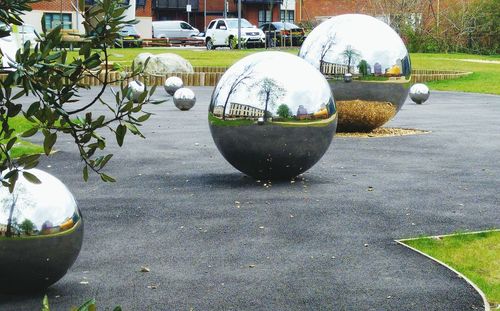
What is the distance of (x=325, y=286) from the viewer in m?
7.79

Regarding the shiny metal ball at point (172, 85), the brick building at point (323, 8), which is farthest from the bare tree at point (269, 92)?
the brick building at point (323, 8)

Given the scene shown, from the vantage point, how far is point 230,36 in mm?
61594

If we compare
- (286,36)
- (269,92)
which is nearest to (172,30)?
(286,36)

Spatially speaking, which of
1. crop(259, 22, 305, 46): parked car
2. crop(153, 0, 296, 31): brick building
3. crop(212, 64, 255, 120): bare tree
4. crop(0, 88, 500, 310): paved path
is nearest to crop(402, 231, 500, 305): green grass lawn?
crop(0, 88, 500, 310): paved path

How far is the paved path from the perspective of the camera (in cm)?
752

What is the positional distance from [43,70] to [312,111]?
8.65 m

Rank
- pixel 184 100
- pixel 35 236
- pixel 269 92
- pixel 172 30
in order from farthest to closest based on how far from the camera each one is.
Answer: pixel 172 30 < pixel 184 100 < pixel 269 92 < pixel 35 236

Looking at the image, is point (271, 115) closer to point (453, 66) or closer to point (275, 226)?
point (275, 226)

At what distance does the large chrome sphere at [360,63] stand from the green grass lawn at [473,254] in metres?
7.95

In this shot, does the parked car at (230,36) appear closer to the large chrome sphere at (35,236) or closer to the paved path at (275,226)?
the paved path at (275,226)

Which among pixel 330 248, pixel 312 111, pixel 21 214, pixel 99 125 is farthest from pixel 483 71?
pixel 99 125

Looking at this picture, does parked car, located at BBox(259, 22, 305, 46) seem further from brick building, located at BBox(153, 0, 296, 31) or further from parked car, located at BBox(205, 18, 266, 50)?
brick building, located at BBox(153, 0, 296, 31)

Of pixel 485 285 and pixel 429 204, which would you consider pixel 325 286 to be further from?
pixel 429 204

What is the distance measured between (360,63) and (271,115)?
5905 mm
